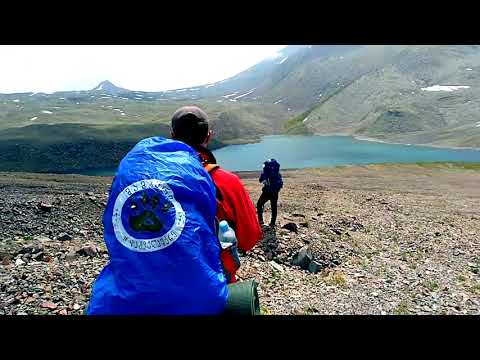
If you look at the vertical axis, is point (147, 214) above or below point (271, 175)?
A: above

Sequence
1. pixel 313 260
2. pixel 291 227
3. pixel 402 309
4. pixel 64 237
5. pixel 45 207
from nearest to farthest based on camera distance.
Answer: pixel 402 309, pixel 313 260, pixel 64 237, pixel 291 227, pixel 45 207

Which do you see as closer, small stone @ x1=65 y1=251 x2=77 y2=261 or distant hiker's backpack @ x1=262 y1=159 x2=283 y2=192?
small stone @ x1=65 y1=251 x2=77 y2=261

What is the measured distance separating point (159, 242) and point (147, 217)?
13 cm

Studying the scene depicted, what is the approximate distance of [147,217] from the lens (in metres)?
1.77

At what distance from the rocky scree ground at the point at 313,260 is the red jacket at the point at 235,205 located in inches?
226

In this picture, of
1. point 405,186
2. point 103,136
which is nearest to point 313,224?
point 405,186

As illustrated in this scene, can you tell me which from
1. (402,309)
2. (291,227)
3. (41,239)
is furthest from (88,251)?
(402,309)

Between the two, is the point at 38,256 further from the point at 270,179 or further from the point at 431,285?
the point at 431,285

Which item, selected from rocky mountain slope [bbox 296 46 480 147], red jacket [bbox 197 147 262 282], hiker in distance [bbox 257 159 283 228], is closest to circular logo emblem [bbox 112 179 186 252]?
red jacket [bbox 197 147 262 282]

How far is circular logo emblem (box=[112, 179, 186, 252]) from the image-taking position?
5.69ft

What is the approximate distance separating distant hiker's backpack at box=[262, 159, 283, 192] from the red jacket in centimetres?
997

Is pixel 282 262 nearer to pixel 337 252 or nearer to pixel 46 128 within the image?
pixel 337 252

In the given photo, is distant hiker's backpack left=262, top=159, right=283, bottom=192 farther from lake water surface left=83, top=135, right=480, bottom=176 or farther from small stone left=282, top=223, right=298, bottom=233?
lake water surface left=83, top=135, right=480, bottom=176

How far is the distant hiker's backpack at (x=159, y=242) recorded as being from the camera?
66.5 inches
